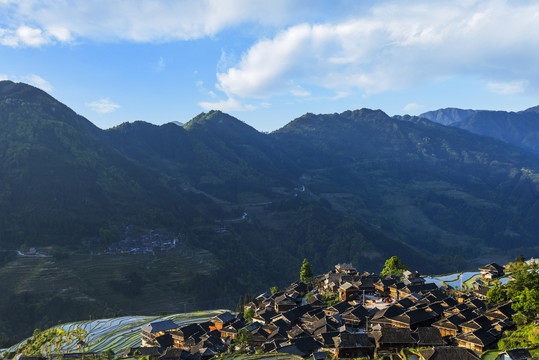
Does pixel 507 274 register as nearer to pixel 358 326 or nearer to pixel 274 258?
pixel 358 326

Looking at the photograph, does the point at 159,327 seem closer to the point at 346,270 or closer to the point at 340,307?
the point at 340,307

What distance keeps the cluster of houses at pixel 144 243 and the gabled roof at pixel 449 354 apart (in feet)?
400

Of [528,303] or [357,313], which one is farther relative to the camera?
[357,313]

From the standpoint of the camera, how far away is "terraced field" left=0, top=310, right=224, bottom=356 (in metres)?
64.8

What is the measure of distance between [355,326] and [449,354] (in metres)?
16.5

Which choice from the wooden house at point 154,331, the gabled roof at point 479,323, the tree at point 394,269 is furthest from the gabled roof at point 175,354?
the tree at point 394,269

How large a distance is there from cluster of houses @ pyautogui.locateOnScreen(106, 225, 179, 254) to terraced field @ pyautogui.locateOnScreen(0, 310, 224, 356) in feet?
194

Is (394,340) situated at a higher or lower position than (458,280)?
higher

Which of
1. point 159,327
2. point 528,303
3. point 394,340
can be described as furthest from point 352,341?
point 159,327

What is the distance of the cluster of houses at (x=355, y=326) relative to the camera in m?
40.0

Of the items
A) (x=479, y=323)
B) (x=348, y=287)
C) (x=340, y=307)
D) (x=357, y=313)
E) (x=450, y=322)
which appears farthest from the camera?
(x=348, y=287)

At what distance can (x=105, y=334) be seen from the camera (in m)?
72.4

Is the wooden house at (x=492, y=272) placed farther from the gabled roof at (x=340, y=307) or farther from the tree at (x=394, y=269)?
the gabled roof at (x=340, y=307)

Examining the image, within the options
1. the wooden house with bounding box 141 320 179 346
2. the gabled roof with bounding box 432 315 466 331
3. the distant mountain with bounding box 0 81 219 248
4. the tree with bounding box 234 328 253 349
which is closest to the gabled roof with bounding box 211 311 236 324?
the wooden house with bounding box 141 320 179 346
